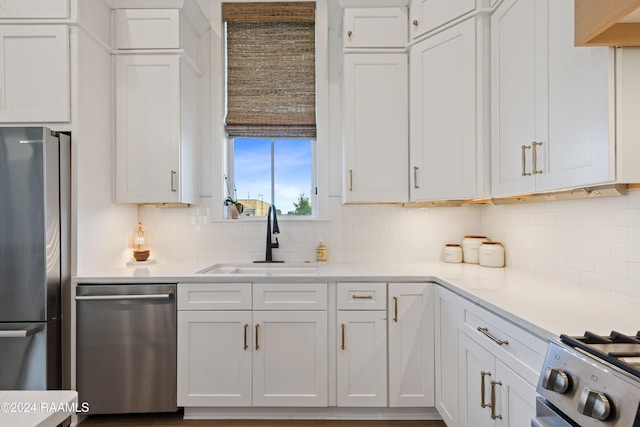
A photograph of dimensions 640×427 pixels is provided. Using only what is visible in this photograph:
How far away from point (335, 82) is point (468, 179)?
135 centimetres

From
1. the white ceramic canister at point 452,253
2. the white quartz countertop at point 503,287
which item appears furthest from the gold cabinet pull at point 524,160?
the white ceramic canister at point 452,253

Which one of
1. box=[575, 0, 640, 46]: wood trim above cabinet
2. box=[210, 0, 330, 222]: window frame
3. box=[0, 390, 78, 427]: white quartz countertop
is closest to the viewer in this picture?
box=[0, 390, 78, 427]: white quartz countertop

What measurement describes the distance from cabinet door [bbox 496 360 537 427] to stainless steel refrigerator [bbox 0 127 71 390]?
232 cm

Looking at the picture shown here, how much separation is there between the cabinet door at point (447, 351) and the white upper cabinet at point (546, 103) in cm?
66

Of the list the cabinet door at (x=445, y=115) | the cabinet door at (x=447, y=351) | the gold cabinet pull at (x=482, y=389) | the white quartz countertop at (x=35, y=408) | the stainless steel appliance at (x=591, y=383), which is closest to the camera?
the white quartz countertop at (x=35, y=408)

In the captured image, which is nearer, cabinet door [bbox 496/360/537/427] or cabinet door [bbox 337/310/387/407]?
cabinet door [bbox 496/360/537/427]

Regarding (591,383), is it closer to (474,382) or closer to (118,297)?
(474,382)

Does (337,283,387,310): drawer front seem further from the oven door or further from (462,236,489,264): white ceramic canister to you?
the oven door

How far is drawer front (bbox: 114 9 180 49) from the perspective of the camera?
8.04 feet

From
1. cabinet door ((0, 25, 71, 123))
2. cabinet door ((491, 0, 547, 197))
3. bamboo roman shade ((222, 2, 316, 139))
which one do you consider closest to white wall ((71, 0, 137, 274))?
cabinet door ((0, 25, 71, 123))

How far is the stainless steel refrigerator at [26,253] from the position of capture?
6.35 ft

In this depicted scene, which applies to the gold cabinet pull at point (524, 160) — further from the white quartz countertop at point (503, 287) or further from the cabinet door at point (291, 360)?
the cabinet door at point (291, 360)

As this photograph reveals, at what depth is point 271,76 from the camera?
2.87 metres

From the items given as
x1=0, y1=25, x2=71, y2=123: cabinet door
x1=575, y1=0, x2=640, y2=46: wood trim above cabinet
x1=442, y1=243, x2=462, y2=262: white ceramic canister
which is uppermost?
x1=0, y1=25, x2=71, y2=123: cabinet door
